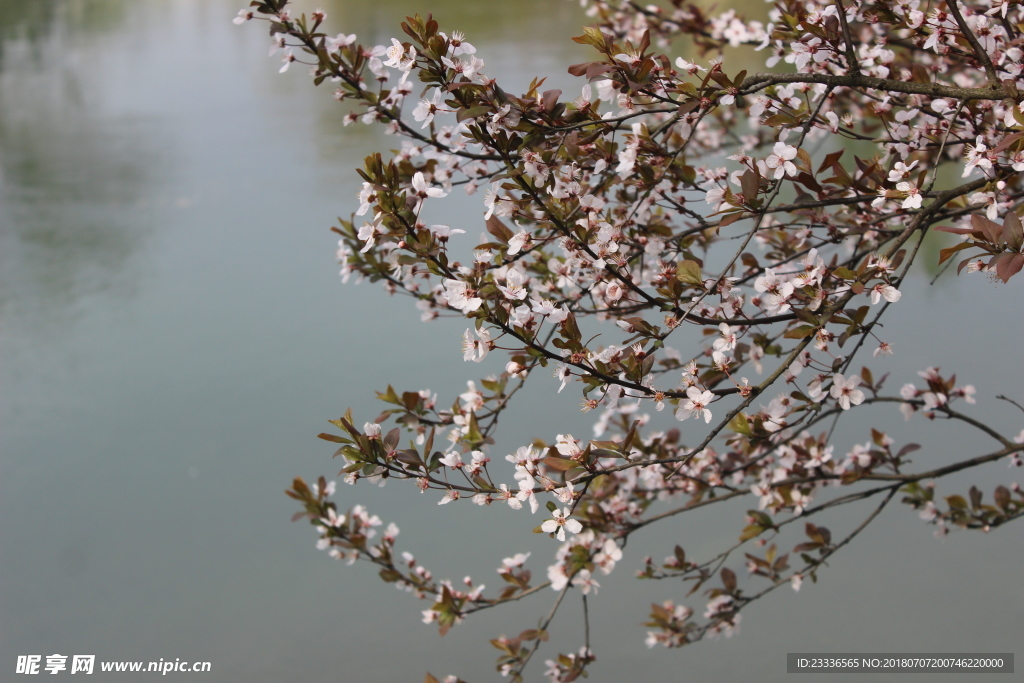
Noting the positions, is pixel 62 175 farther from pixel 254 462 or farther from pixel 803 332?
pixel 803 332

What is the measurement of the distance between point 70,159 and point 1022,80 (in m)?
4.94

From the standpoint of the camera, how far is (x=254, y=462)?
8.20 ft

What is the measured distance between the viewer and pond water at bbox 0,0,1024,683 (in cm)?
195

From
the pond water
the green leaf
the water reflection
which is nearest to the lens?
the green leaf

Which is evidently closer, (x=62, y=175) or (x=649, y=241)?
(x=649, y=241)

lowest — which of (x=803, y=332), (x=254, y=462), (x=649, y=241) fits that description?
(x=803, y=332)

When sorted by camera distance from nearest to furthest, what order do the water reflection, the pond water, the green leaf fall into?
the green leaf < the pond water < the water reflection

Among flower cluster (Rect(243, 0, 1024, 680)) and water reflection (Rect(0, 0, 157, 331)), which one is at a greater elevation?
water reflection (Rect(0, 0, 157, 331))

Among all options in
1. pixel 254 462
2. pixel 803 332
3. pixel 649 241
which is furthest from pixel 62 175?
pixel 803 332

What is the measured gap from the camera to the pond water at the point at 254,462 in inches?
76.7

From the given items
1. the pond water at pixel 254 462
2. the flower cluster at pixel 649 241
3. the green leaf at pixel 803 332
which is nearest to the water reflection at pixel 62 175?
the pond water at pixel 254 462

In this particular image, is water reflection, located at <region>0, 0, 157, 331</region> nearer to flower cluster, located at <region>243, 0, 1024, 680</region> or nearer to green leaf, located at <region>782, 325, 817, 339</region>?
flower cluster, located at <region>243, 0, 1024, 680</region>

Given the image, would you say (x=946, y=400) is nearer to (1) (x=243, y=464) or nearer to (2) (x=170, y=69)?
(1) (x=243, y=464)

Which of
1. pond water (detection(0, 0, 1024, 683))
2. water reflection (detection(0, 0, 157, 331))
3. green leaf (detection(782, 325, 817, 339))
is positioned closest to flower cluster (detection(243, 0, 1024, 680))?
green leaf (detection(782, 325, 817, 339))
